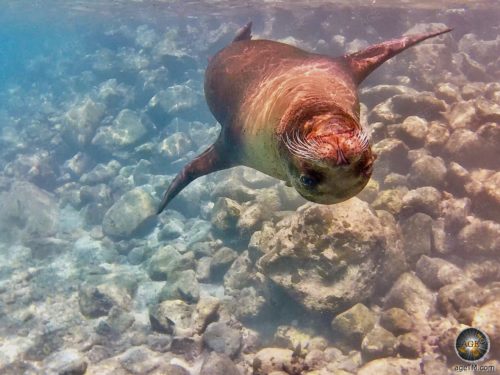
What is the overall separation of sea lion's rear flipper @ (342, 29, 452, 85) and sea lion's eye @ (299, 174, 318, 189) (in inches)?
115

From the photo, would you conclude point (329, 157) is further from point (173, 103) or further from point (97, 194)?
point (173, 103)

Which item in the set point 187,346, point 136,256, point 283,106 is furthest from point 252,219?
point 283,106

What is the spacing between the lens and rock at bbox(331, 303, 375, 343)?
6102 millimetres

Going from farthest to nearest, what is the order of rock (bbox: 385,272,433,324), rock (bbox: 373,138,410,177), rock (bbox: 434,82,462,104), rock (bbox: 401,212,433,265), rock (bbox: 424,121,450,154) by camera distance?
rock (bbox: 434,82,462,104) < rock (bbox: 373,138,410,177) < rock (bbox: 424,121,450,154) < rock (bbox: 401,212,433,265) < rock (bbox: 385,272,433,324)

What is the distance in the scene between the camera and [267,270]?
269 inches

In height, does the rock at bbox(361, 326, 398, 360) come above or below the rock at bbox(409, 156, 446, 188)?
below

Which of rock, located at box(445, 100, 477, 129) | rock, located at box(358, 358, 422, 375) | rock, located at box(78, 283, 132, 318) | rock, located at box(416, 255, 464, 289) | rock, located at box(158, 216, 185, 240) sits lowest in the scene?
rock, located at box(158, 216, 185, 240)

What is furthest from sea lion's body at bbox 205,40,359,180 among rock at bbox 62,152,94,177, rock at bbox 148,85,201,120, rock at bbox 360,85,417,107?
rock at bbox 62,152,94,177

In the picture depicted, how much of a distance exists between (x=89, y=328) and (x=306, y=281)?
5.45 m

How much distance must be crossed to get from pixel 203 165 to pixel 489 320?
190 inches

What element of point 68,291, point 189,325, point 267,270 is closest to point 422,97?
point 267,270

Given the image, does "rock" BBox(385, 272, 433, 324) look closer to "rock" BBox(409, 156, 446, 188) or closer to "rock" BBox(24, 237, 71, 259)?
"rock" BBox(409, 156, 446, 188)

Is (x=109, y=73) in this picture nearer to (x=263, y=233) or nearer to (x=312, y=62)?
(x=263, y=233)

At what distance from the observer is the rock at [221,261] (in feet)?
29.7
